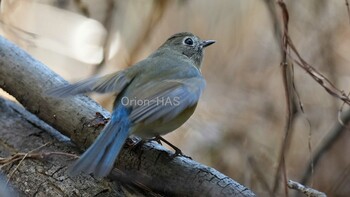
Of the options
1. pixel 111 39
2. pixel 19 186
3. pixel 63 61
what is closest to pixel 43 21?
pixel 63 61

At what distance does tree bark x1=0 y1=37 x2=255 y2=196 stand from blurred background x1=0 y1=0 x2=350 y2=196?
1322 millimetres

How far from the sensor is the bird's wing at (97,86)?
275cm

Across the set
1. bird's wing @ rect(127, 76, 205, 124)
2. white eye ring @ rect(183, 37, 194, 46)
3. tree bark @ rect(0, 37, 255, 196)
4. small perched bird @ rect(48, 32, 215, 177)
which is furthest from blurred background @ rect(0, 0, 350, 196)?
bird's wing @ rect(127, 76, 205, 124)

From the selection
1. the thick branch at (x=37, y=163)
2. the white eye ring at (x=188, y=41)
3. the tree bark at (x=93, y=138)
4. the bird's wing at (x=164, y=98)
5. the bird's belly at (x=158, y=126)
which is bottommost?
the thick branch at (x=37, y=163)

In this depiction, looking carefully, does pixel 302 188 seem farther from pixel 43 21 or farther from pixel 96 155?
pixel 43 21

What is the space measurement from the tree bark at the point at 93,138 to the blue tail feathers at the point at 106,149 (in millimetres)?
211

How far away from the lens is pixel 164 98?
272cm

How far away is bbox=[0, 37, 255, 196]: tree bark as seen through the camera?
2.55 metres

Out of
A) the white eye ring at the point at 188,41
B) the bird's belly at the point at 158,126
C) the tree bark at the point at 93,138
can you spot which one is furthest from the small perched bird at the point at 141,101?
the white eye ring at the point at 188,41

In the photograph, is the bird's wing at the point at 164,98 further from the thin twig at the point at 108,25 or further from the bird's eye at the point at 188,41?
the thin twig at the point at 108,25

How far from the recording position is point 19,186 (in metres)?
2.65

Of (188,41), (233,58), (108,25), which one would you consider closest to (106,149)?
(188,41)

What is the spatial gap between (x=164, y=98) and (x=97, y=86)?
0.34 metres

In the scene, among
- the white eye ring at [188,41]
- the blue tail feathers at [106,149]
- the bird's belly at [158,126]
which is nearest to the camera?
the blue tail feathers at [106,149]
